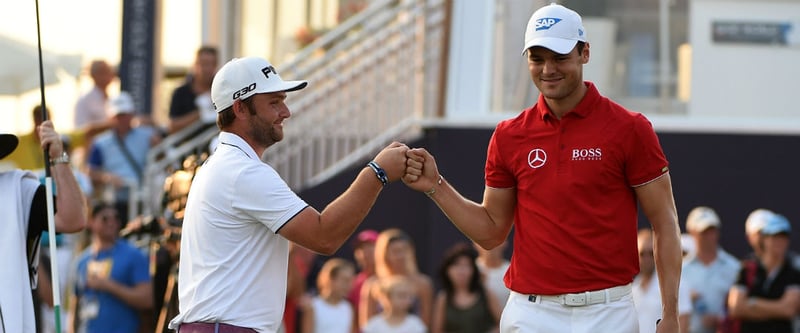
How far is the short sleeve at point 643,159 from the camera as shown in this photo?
707cm

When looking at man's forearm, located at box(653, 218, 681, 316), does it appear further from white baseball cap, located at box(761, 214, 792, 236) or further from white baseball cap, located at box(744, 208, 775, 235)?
white baseball cap, located at box(744, 208, 775, 235)

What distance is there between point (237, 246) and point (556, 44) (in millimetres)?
1593

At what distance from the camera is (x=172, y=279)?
9.34m

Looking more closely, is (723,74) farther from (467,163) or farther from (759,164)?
(467,163)

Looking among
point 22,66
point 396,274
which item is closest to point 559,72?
point 22,66

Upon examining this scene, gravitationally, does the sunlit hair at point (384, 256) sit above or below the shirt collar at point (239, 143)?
below

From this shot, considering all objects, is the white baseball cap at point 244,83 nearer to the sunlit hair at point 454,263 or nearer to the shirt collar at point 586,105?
the shirt collar at point 586,105

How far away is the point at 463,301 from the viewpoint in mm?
A: 12484

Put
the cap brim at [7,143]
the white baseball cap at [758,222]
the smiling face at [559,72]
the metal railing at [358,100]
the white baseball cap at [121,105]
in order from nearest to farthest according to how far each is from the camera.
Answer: the smiling face at [559,72]
the cap brim at [7,143]
the white baseball cap at [758,222]
the metal railing at [358,100]
the white baseball cap at [121,105]

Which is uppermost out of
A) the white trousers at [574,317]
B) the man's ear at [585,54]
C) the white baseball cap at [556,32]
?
the white baseball cap at [556,32]

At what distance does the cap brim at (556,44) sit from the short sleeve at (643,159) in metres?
0.43

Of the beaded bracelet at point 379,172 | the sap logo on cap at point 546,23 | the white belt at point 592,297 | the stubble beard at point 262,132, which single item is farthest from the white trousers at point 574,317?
the stubble beard at point 262,132

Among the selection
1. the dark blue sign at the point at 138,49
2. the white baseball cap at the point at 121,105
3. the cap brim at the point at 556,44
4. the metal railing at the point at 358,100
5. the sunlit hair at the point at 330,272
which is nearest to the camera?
the cap brim at the point at 556,44

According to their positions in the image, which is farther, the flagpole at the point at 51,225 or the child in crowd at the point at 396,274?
the child in crowd at the point at 396,274
